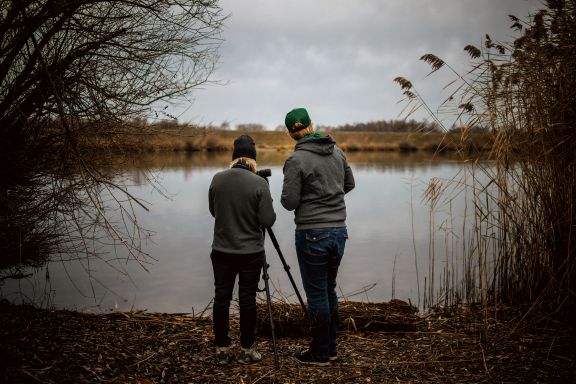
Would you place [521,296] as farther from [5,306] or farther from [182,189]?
[182,189]

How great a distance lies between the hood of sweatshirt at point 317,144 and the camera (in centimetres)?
383

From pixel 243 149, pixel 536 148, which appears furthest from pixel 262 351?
pixel 536 148

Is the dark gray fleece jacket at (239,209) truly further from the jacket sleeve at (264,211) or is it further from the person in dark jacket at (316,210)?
the person in dark jacket at (316,210)

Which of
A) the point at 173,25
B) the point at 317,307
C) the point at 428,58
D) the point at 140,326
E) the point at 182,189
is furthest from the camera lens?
the point at 182,189

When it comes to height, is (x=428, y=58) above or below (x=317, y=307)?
above

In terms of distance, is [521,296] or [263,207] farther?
[521,296]

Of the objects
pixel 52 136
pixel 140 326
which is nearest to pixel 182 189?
pixel 52 136

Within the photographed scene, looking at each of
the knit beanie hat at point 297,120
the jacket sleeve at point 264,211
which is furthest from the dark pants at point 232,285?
the knit beanie hat at point 297,120

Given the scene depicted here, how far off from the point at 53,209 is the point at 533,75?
5591 mm

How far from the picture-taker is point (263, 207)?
3.85 meters

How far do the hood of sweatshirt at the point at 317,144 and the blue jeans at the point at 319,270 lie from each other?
667 millimetres

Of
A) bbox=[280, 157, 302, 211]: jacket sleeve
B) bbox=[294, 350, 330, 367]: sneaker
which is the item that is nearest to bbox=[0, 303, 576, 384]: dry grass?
bbox=[294, 350, 330, 367]: sneaker

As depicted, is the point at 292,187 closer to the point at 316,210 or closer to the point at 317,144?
the point at 316,210

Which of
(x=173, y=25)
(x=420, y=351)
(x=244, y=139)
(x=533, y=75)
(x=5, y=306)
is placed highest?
(x=173, y=25)
